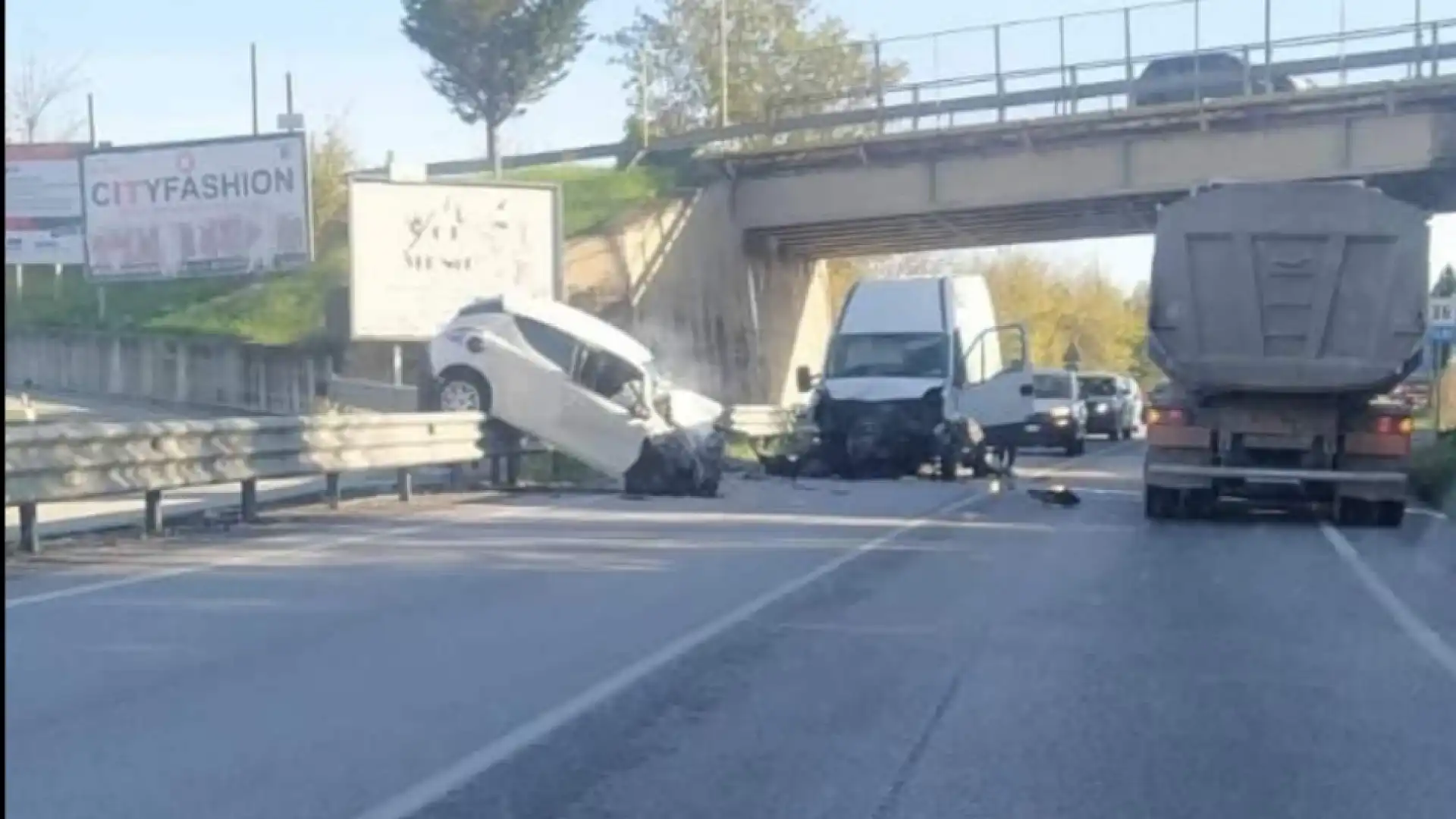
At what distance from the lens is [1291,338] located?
72.2 feet

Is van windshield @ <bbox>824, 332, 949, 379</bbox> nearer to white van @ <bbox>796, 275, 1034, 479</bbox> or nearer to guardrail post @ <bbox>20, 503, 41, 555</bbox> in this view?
white van @ <bbox>796, 275, 1034, 479</bbox>

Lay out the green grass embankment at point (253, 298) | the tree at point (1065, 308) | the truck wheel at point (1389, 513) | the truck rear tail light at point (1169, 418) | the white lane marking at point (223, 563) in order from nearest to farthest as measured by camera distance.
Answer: the white lane marking at point (223, 563)
the truck wheel at point (1389, 513)
the truck rear tail light at point (1169, 418)
the green grass embankment at point (253, 298)
the tree at point (1065, 308)

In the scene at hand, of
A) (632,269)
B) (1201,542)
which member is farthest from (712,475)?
(632,269)

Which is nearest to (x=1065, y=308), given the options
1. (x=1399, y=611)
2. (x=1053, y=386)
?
(x=1053, y=386)

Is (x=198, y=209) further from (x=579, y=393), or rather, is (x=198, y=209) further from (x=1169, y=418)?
(x=1169, y=418)

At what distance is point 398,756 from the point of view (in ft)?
28.5

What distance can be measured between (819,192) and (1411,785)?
131 ft

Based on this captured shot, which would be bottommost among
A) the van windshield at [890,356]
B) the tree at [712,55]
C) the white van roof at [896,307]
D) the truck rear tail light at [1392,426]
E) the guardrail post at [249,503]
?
the guardrail post at [249,503]

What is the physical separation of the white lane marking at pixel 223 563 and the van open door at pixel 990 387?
12.8m

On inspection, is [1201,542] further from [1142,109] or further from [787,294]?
[787,294]

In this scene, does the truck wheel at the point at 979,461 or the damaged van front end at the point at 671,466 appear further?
the truck wheel at the point at 979,461

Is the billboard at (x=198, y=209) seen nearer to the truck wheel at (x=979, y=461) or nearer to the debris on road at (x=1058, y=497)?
the truck wheel at (x=979, y=461)

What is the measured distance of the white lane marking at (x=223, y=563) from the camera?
46.7 feet

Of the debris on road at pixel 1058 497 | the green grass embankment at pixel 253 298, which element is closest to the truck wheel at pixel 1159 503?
the debris on road at pixel 1058 497
